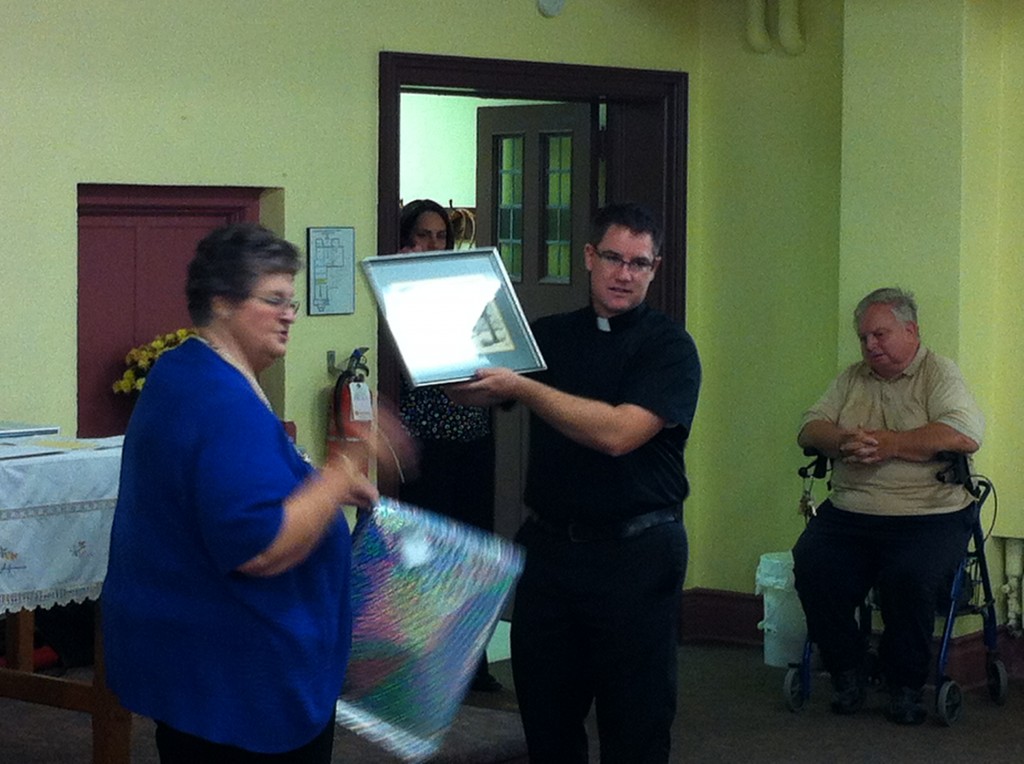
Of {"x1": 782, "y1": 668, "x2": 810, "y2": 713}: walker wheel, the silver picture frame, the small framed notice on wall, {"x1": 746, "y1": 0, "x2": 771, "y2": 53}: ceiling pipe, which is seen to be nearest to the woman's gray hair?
the silver picture frame

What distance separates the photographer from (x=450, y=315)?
137 inches

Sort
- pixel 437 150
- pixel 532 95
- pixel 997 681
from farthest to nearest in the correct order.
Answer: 1. pixel 437 150
2. pixel 532 95
3. pixel 997 681

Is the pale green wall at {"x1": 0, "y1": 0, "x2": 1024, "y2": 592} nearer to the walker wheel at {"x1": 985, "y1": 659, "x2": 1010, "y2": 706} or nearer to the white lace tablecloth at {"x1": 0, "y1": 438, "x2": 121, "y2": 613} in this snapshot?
the walker wheel at {"x1": 985, "y1": 659, "x2": 1010, "y2": 706}

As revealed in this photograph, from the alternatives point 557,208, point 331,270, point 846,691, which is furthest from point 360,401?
point 846,691

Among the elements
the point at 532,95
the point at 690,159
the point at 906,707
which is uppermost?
the point at 532,95

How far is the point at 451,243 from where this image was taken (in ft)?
19.6

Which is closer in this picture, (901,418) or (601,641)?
(601,641)

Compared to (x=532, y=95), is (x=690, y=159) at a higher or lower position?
lower

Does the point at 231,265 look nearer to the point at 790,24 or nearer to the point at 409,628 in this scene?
the point at 409,628

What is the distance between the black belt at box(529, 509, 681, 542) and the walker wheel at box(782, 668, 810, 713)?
219 cm

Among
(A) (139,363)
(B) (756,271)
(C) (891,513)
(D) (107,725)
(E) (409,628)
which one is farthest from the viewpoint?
(B) (756,271)

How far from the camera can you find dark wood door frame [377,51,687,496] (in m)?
5.88

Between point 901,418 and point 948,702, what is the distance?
90cm

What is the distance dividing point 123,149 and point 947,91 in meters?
2.70
